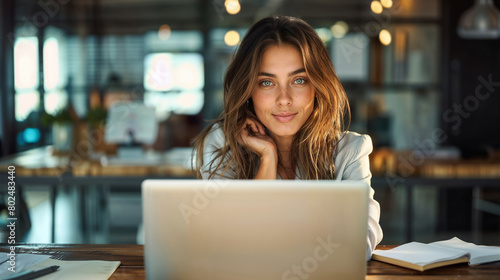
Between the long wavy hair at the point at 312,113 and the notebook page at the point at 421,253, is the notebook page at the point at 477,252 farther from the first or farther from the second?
the long wavy hair at the point at 312,113

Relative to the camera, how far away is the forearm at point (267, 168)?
2162 mm

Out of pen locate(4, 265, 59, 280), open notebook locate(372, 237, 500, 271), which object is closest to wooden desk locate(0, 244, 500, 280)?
open notebook locate(372, 237, 500, 271)

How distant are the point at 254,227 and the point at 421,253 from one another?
0.69 metres

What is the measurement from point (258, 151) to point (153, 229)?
1014 mm

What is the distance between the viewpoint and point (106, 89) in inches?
259

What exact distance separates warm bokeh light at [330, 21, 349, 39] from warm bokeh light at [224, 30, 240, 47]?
3.48 ft

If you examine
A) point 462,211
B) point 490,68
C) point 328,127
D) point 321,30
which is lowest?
point 462,211

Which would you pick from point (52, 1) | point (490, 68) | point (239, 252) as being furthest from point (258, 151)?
point (52, 1)

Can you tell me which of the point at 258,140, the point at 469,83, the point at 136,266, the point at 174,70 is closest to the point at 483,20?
the point at 469,83

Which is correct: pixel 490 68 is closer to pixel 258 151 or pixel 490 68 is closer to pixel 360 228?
pixel 258 151

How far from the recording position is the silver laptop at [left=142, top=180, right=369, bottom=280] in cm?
120

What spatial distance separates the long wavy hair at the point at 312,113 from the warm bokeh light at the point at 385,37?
3.93 metres

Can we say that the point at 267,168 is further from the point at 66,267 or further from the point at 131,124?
the point at 131,124

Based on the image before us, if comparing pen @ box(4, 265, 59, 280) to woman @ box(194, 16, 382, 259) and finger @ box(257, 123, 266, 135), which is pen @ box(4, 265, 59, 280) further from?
finger @ box(257, 123, 266, 135)
